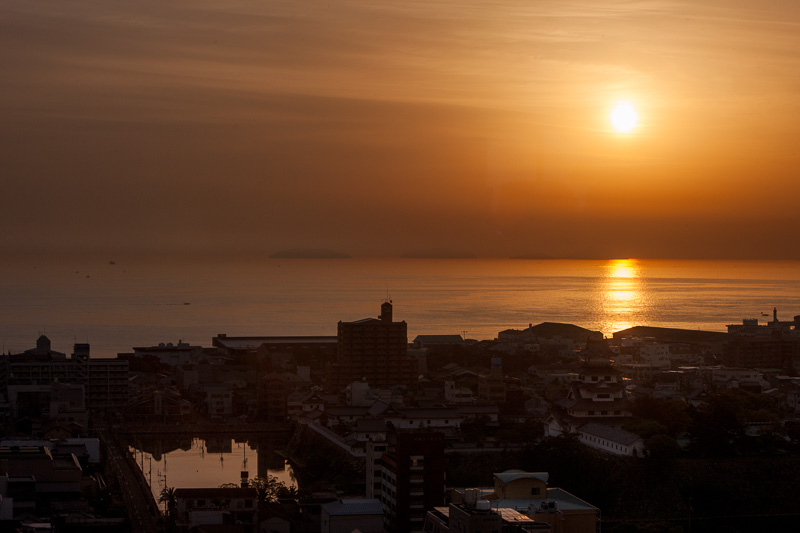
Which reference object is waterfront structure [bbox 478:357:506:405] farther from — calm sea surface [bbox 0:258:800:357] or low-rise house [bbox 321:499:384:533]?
calm sea surface [bbox 0:258:800:357]

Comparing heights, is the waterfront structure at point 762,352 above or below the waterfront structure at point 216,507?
above

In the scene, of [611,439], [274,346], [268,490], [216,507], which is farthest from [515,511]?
[274,346]

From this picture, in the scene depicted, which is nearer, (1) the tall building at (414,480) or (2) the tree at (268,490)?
(1) the tall building at (414,480)

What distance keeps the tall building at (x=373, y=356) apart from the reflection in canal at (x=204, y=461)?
13.7 feet

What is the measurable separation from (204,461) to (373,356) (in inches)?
264

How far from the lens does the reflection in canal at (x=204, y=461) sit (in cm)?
1408

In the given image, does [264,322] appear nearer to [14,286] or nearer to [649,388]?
[649,388]

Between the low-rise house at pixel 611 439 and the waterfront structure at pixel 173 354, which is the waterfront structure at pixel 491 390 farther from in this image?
the waterfront structure at pixel 173 354

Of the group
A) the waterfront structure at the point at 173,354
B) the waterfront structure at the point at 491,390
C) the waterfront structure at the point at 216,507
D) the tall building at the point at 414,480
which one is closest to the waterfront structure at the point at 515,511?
the tall building at the point at 414,480

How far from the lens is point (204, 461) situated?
15.6 m

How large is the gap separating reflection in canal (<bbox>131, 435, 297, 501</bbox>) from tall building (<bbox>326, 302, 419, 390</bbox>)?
4170mm

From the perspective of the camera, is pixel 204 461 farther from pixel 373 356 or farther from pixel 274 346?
Result: pixel 274 346

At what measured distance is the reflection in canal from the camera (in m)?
14.1

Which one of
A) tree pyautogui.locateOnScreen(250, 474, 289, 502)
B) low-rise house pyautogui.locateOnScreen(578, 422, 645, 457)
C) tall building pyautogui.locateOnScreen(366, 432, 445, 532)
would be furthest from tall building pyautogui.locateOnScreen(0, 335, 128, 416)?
tall building pyautogui.locateOnScreen(366, 432, 445, 532)
